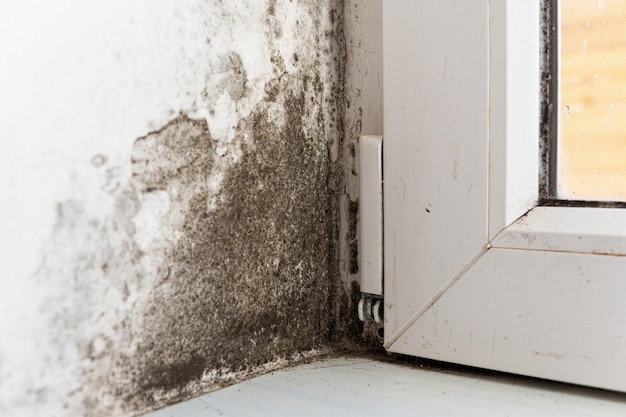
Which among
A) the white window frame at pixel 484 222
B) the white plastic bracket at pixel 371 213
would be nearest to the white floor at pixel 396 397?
the white window frame at pixel 484 222

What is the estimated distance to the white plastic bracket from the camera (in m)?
0.81

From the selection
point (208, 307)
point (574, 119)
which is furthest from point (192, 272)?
point (574, 119)

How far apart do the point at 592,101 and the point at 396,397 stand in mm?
407

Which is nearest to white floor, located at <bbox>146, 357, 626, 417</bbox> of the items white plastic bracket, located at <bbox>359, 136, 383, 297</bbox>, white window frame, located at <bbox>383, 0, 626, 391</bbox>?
white window frame, located at <bbox>383, 0, 626, 391</bbox>

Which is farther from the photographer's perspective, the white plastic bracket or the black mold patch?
the white plastic bracket

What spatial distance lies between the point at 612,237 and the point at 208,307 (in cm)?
44

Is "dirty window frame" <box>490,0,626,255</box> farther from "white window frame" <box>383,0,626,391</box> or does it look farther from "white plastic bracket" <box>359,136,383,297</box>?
"white plastic bracket" <box>359,136,383,297</box>

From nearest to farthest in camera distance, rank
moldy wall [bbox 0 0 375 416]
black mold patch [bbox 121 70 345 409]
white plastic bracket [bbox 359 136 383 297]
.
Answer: moldy wall [bbox 0 0 375 416] → black mold patch [bbox 121 70 345 409] → white plastic bracket [bbox 359 136 383 297]

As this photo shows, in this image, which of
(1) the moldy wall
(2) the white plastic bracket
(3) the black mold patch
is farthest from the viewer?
(2) the white plastic bracket

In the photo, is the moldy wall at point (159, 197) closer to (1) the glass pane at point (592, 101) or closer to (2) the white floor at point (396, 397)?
(2) the white floor at point (396, 397)

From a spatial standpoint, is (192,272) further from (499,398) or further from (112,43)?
(499,398)

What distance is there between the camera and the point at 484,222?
71cm

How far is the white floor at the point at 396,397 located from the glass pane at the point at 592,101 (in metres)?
0.22

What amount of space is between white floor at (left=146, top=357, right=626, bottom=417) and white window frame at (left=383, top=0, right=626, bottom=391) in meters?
0.02
